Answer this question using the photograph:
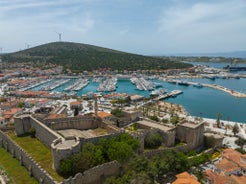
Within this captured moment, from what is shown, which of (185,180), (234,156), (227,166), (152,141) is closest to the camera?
(185,180)

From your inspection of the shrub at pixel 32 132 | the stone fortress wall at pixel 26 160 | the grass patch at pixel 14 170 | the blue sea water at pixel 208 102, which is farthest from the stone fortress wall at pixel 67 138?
the blue sea water at pixel 208 102

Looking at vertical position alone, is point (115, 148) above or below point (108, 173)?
above

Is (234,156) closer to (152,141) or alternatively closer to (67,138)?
(152,141)

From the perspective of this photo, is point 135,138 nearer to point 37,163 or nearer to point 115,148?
point 115,148

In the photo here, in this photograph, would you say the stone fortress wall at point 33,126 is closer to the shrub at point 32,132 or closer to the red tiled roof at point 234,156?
the shrub at point 32,132

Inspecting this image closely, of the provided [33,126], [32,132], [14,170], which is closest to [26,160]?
[14,170]

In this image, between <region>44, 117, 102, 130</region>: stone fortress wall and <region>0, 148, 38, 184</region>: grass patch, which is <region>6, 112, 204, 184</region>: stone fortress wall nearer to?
<region>44, 117, 102, 130</region>: stone fortress wall

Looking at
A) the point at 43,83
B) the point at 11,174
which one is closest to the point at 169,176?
the point at 11,174
